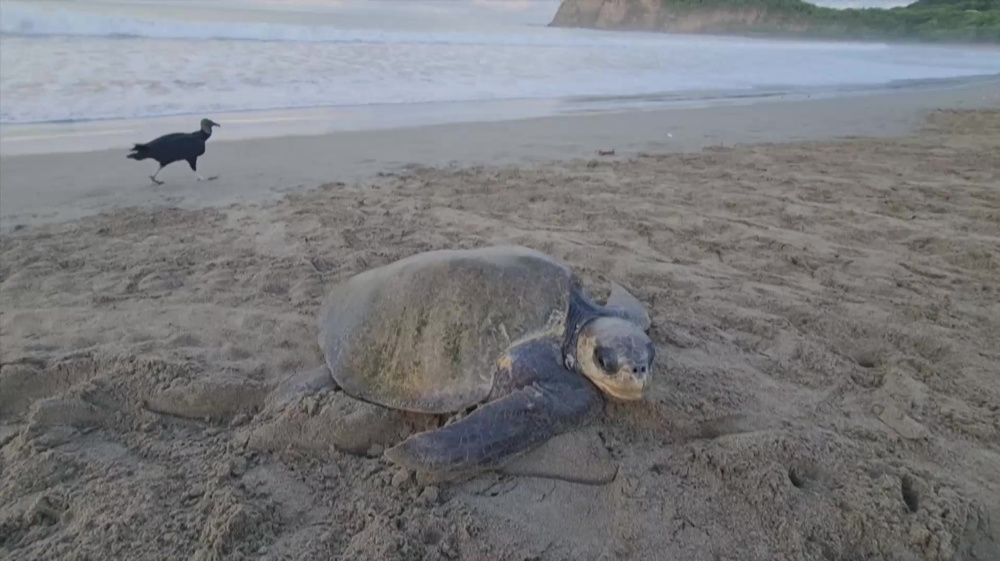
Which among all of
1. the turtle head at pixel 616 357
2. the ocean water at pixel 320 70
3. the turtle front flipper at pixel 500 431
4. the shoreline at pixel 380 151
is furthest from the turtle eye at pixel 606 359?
the ocean water at pixel 320 70

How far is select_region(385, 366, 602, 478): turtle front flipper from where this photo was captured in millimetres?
1767

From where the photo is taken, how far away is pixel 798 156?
608 cm

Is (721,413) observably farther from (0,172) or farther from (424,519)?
(0,172)

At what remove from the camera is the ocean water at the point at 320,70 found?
334 inches

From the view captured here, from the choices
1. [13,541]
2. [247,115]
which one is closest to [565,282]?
[13,541]

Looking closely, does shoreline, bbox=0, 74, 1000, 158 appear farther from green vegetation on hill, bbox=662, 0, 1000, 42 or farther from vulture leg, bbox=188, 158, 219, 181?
green vegetation on hill, bbox=662, 0, 1000, 42

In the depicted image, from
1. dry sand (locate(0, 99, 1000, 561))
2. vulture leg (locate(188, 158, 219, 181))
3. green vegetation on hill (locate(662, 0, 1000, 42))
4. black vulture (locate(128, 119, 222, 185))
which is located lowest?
green vegetation on hill (locate(662, 0, 1000, 42))

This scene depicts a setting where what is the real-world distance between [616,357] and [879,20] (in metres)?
53.7

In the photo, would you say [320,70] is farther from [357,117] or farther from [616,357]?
[616,357]

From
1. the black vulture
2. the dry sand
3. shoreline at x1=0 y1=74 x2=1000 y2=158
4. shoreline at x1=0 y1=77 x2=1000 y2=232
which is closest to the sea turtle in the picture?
the dry sand

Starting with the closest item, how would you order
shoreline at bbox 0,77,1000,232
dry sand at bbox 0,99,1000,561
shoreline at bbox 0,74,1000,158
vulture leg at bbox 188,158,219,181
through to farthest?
dry sand at bbox 0,99,1000,561 → shoreline at bbox 0,77,1000,232 → vulture leg at bbox 188,158,219,181 → shoreline at bbox 0,74,1000,158

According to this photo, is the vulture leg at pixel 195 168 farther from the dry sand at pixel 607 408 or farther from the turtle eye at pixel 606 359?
the turtle eye at pixel 606 359

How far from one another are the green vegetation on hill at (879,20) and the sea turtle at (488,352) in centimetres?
4517

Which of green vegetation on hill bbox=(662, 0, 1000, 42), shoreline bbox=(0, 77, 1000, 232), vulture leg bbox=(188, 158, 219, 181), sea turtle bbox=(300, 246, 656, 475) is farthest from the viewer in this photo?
green vegetation on hill bbox=(662, 0, 1000, 42)
